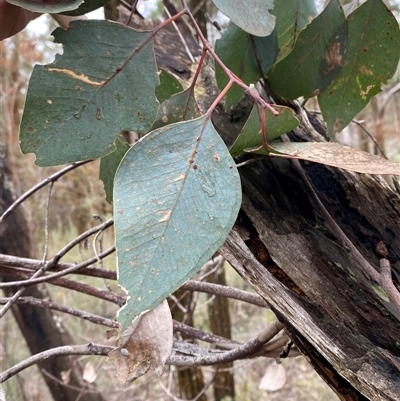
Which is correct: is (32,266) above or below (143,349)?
below

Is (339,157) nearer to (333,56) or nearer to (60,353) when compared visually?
(333,56)

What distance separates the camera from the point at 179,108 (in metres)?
0.34

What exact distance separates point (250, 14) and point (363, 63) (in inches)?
6.9

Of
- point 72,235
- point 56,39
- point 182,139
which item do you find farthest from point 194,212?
point 72,235

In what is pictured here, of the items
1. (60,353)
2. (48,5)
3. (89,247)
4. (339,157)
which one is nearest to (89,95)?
(48,5)

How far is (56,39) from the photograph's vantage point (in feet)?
0.93

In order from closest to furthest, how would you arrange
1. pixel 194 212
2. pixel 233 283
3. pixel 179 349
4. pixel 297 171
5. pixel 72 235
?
pixel 194 212 < pixel 297 171 < pixel 179 349 < pixel 233 283 < pixel 72 235

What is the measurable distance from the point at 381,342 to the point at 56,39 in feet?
1.06

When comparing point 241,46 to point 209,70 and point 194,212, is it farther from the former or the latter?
point 194,212

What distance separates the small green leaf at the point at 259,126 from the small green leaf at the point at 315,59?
14cm

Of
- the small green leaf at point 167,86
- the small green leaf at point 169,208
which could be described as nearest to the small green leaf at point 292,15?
the small green leaf at point 167,86

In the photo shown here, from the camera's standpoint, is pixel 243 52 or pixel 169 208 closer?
pixel 169 208

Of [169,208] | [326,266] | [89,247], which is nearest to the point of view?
[169,208]

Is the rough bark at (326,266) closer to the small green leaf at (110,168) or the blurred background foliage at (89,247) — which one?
the small green leaf at (110,168)
